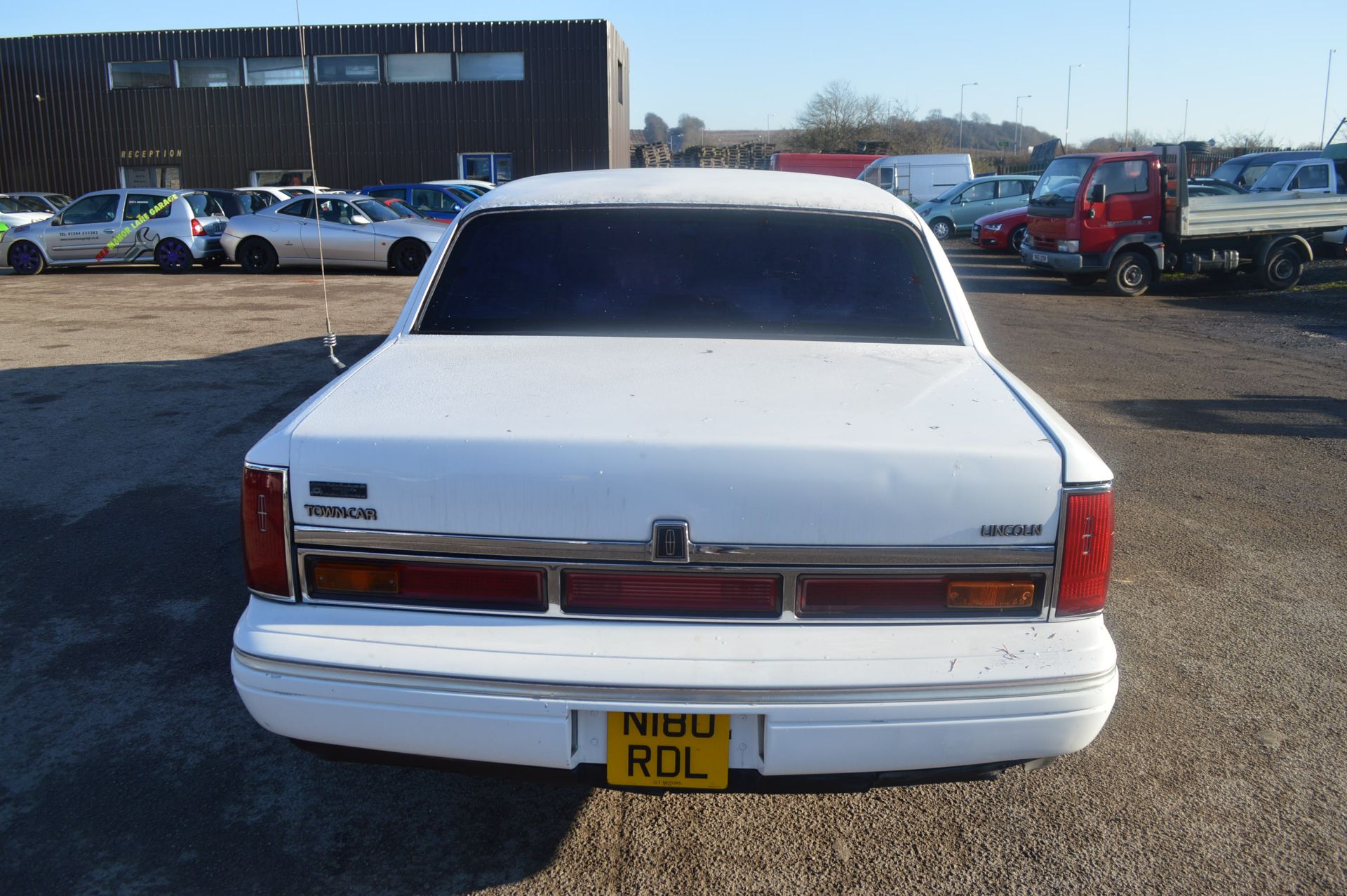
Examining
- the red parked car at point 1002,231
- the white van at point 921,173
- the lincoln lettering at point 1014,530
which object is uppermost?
the white van at point 921,173

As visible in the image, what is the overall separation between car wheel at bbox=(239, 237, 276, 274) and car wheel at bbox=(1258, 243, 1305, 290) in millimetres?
16057

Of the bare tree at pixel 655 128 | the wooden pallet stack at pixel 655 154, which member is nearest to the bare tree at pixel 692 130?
the bare tree at pixel 655 128

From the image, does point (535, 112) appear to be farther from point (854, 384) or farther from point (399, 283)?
point (854, 384)

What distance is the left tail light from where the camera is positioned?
7.53 ft

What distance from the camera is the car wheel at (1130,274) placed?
15.7m

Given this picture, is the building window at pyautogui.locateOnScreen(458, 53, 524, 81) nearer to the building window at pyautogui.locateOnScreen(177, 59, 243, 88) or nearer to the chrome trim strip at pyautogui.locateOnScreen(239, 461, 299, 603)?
→ the building window at pyautogui.locateOnScreen(177, 59, 243, 88)

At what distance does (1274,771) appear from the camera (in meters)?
3.06

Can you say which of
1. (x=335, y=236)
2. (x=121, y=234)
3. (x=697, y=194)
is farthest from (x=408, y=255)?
(x=697, y=194)

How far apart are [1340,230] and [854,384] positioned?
19412 mm

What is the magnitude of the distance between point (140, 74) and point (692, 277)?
36.6 m

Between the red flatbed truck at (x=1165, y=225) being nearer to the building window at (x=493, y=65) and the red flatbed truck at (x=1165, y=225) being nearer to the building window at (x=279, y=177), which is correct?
the building window at (x=493, y=65)

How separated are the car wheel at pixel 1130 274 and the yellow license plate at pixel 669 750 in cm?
1528

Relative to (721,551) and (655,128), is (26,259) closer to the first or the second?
(721,551)

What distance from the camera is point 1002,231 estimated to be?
826 inches
